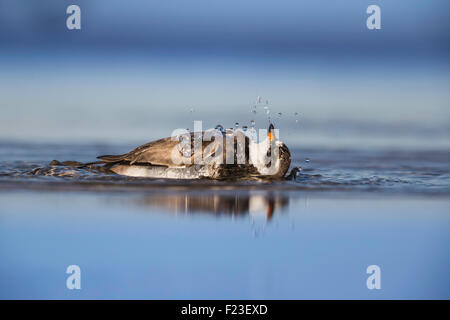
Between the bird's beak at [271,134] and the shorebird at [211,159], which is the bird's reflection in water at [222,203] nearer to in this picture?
the shorebird at [211,159]

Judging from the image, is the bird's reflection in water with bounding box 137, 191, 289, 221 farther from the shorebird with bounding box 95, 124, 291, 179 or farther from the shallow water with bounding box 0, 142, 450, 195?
the shorebird with bounding box 95, 124, 291, 179

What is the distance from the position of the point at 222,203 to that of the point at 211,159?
1.24 metres

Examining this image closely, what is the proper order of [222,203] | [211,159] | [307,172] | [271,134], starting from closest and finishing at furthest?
[222,203] < [211,159] < [271,134] < [307,172]

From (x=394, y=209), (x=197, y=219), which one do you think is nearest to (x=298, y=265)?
(x=197, y=219)

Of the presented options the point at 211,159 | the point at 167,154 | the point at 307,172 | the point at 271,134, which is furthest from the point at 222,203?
the point at 307,172

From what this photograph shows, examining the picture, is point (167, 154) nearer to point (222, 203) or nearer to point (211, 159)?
point (211, 159)

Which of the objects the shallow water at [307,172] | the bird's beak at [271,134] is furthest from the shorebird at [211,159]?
the shallow water at [307,172]

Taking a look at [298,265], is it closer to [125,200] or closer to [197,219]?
[197,219]

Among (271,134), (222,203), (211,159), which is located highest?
(271,134)

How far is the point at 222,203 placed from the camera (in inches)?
212

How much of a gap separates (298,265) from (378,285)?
0.47 metres

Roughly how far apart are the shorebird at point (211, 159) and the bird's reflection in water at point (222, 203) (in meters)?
0.74

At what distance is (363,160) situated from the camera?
26.9 feet

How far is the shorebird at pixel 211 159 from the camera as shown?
6.57 metres
